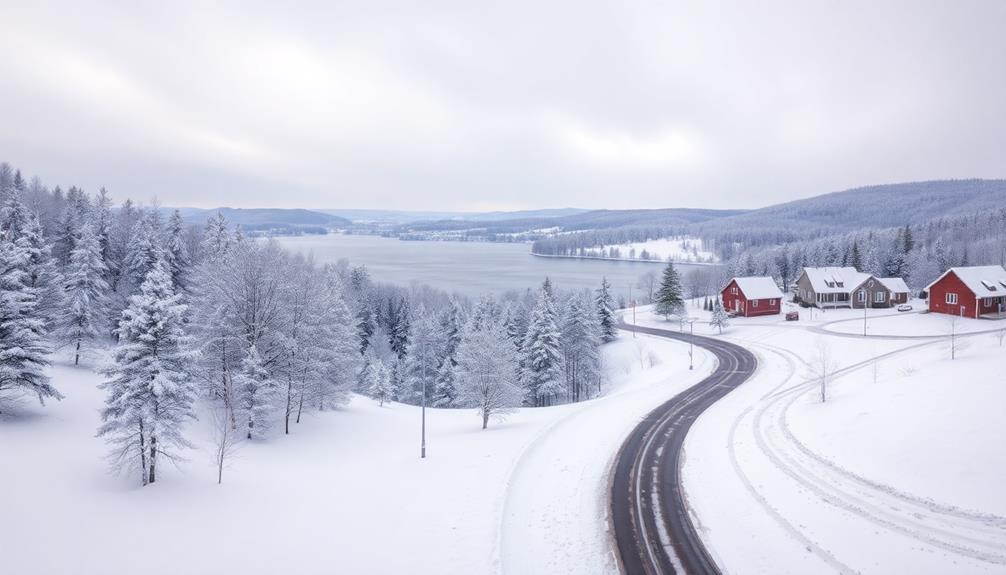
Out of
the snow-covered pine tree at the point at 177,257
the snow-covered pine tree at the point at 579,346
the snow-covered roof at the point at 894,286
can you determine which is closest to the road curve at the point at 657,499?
the snow-covered pine tree at the point at 579,346

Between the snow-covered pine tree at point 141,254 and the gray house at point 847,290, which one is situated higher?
the snow-covered pine tree at point 141,254

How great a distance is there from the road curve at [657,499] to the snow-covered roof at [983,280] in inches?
1698

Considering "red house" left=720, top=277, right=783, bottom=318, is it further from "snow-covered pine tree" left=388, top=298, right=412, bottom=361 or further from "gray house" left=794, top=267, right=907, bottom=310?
"snow-covered pine tree" left=388, top=298, right=412, bottom=361

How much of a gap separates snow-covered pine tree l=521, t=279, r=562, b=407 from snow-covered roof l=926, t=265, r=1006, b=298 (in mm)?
48114

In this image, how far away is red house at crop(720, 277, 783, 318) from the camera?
71.2 meters

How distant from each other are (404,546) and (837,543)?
13.4m

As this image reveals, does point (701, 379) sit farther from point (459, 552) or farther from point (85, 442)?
point (85, 442)

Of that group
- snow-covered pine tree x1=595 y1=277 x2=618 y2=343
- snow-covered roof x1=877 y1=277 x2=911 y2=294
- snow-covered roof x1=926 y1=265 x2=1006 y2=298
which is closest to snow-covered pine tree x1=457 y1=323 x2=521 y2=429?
snow-covered pine tree x1=595 y1=277 x2=618 y2=343

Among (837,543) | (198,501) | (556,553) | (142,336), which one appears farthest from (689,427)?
(142,336)

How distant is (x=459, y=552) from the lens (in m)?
15.5

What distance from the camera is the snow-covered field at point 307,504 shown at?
13664 millimetres

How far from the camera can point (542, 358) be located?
49188mm

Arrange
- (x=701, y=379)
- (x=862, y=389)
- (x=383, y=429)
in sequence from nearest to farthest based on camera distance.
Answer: (x=862, y=389) → (x=383, y=429) → (x=701, y=379)

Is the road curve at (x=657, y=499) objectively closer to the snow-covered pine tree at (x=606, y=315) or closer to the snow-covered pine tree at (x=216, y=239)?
the snow-covered pine tree at (x=606, y=315)
